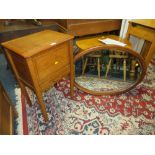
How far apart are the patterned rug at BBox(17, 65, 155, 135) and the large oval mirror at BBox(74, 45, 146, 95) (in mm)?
90

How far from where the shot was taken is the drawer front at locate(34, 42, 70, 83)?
3.05 ft

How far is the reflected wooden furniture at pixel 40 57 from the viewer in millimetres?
865

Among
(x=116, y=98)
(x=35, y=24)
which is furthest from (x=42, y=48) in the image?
(x=116, y=98)

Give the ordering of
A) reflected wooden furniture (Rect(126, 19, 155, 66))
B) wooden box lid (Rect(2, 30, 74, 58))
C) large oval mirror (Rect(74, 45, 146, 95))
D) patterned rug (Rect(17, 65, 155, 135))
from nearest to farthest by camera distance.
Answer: wooden box lid (Rect(2, 30, 74, 58)) < patterned rug (Rect(17, 65, 155, 135)) < reflected wooden furniture (Rect(126, 19, 155, 66)) < large oval mirror (Rect(74, 45, 146, 95))

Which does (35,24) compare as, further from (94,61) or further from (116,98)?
(116,98)

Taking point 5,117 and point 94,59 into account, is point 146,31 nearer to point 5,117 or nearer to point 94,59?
point 94,59

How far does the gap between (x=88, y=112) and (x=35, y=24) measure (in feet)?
3.41

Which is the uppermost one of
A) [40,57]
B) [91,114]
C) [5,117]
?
[40,57]

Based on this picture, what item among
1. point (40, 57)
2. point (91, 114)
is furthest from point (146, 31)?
point (40, 57)

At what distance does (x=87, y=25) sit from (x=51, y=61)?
723mm

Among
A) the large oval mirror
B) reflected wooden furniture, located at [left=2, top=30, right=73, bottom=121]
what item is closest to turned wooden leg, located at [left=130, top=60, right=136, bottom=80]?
the large oval mirror

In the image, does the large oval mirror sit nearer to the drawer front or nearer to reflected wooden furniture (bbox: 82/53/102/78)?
reflected wooden furniture (bbox: 82/53/102/78)

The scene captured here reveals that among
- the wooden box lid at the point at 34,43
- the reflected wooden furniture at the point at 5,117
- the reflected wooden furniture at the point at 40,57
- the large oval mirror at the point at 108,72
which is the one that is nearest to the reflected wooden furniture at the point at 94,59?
the large oval mirror at the point at 108,72

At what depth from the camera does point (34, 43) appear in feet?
3.07
